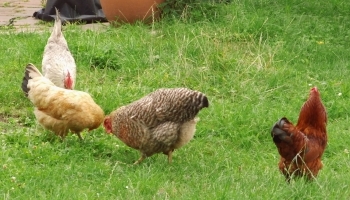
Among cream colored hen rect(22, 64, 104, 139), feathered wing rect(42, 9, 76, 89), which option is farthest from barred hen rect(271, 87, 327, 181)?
feathered wing rect(42, 9, 76, 89)

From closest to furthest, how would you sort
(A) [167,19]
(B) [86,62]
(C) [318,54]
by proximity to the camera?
(B) [86,62]
(C) [318,54]
(A) [167,19]

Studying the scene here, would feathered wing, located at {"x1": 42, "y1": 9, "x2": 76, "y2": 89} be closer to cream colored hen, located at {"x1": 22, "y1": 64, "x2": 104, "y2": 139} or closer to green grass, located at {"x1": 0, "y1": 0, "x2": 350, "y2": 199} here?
green grass, located at {"x1": 0, "y1": 0, "x2": 350, "y2": 199}

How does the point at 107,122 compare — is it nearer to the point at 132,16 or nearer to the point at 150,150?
the point at 150,150

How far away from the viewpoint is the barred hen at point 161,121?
6.43m

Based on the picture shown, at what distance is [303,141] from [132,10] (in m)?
6.00

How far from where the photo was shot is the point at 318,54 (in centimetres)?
1005

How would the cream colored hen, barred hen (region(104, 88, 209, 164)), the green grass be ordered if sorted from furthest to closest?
the cream colored hen
barred hen (region(104, 88, 209, 164))
the green grass

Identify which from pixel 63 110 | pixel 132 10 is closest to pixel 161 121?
pixel 63 110

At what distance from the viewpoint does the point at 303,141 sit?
18.4ft

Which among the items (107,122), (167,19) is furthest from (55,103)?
(167,19)

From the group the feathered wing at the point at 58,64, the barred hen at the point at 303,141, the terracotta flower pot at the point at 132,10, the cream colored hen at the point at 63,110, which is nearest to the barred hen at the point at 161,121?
the cream colored hen at the point at 63,110

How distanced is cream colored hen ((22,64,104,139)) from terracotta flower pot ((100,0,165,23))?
412cm

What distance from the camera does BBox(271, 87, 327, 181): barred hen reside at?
5516 mm

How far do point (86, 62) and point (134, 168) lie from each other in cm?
329
